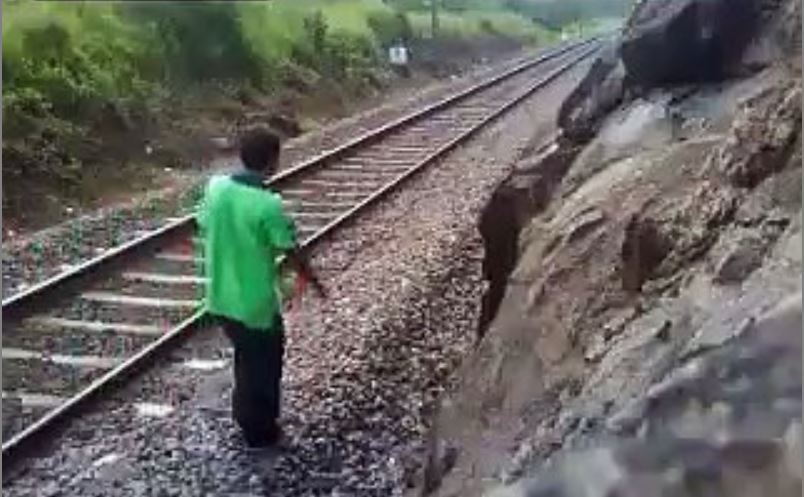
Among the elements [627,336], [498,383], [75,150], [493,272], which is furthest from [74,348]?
[75,150]

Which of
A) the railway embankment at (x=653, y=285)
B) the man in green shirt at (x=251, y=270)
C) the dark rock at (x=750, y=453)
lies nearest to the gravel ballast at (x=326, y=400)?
the man in green shirt at (x=251, y=270)

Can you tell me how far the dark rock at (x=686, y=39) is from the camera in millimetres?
6086

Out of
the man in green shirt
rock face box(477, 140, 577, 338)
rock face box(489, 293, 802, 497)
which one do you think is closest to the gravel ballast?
the man in green shirt

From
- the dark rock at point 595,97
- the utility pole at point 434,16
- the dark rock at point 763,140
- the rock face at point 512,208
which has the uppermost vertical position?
the utility pole at point 434,16

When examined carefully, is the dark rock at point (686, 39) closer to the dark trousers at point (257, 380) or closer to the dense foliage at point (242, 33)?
the dense foliage at point (242, 33)

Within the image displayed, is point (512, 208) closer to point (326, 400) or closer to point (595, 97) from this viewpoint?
point (595, 97)

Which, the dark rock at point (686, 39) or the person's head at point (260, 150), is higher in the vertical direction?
the dark rock at point (686, 39)

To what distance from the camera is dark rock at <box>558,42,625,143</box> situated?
706cm

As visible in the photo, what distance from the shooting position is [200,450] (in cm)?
646

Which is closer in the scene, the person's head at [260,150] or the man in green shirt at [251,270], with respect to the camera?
the person's head at [260,150]

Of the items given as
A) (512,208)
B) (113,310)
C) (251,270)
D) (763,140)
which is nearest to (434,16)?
(763,140)

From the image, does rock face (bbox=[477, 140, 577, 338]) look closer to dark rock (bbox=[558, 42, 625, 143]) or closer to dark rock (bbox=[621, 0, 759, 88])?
dark rock (bbox=[558, 42, 625, 143])

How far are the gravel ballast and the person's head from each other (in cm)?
130

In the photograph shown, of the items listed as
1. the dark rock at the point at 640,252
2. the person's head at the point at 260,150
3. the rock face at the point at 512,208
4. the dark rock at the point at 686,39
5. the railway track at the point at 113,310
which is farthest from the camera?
the rock face at the point at 512,208
